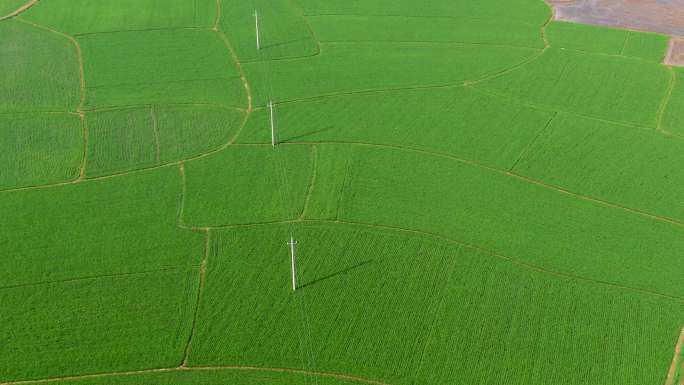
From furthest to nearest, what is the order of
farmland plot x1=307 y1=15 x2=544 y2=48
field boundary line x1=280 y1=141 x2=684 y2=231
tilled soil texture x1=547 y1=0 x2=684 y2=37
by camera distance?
tilled soil texture x1=547 y1=0 x2=684 y2=37 < farmland plot x1=307 y1=15 x2=544 y2=48 < field boundary line x1=280 y1=141 x2=684 y2=231

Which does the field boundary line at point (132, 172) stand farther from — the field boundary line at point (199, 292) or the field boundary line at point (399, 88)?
the field boundary line at point (199, 292)

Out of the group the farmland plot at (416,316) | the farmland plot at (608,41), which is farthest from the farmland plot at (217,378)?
the farmland plot at (608,41)

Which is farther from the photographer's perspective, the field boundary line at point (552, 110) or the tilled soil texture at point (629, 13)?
the tilled soil texture at point (629, 13)

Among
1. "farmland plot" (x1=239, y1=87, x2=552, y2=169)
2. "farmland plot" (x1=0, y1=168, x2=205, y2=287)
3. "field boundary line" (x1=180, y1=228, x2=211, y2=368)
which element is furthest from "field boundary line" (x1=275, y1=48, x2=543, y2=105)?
"field boundary line" (x1=180, y1=228, x2=211, y2=368)

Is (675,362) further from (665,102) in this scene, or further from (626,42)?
(626,42)

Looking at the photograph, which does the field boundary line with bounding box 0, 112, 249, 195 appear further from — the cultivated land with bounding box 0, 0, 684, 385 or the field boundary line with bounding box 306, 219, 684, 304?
the field boundary line with bounding box 306, 219, 684, 304

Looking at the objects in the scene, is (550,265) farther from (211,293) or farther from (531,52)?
(531,52)
